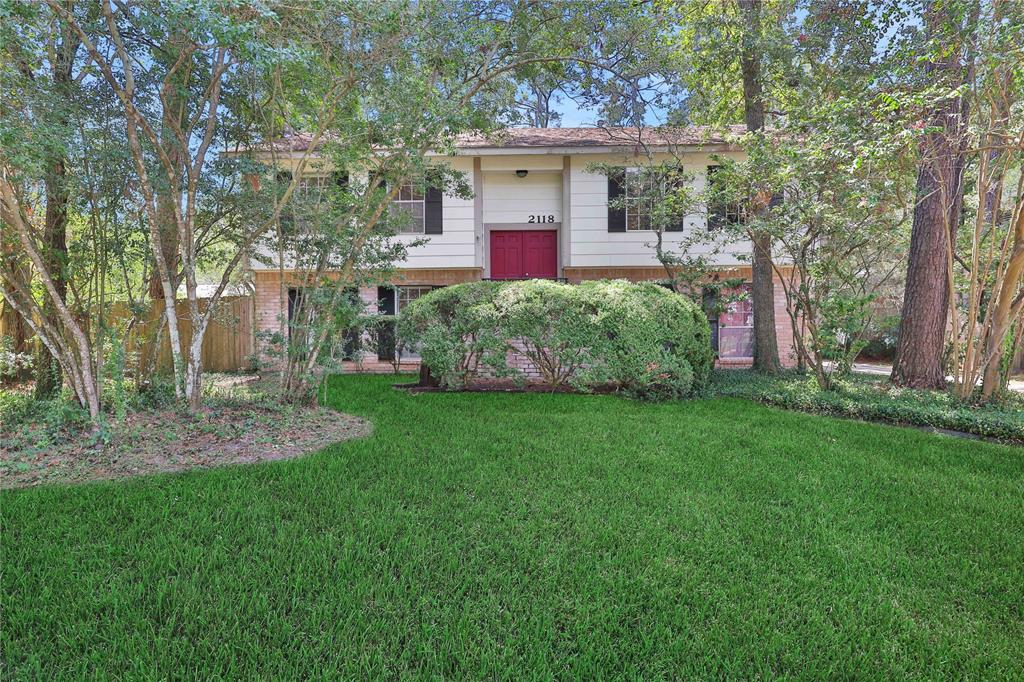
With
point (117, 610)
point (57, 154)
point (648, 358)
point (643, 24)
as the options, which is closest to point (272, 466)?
point (117, 610)

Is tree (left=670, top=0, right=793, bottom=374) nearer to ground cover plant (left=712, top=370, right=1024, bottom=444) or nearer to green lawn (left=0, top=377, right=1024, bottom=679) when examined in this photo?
ground cover plant (left=712, top=370, right=1024, bottom=444)

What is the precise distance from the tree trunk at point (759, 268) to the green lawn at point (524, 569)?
4.98 meters

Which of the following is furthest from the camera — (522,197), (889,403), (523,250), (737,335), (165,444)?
(523,250)

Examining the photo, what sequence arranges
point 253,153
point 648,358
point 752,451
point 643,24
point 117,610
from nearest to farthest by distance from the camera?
point 117,610, point 752,451, point 253,153, point 643,24, point 648,358

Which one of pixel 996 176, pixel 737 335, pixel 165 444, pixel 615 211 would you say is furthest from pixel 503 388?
pixel 996 176

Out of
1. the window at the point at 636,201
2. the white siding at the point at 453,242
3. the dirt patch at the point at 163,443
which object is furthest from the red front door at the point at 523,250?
the dirt patch at the point at 163,443

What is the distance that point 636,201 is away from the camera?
9562 mm

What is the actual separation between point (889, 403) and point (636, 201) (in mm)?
5724

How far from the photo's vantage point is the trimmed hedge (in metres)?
6.45

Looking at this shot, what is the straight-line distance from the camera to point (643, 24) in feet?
18.7

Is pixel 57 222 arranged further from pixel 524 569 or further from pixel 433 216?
pixel 433 216

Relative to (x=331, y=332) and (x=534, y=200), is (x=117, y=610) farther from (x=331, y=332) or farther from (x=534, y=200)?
(x=534, y=200)

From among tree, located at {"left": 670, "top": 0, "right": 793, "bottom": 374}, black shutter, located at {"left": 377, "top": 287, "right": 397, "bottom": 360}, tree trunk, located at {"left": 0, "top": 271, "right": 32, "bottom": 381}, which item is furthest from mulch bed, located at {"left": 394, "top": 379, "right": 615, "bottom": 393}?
tree trunk, located at {"left": 0, "top": 271, "right": 32, "bottom": 381}

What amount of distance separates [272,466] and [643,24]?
643 centimetres
